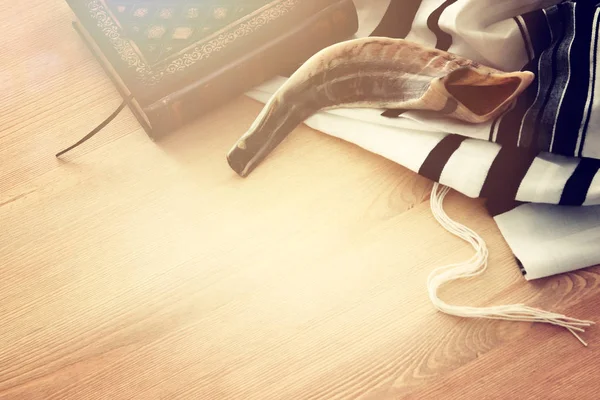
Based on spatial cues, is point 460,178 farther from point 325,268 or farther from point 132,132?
point 132,132

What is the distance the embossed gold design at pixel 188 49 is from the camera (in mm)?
580

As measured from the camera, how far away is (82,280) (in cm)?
54

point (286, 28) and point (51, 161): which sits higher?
point (286, 28)

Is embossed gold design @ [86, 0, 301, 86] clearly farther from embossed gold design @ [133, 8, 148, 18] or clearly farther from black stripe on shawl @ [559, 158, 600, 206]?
black stripe on shawl @ [559, 158, 600, 206]

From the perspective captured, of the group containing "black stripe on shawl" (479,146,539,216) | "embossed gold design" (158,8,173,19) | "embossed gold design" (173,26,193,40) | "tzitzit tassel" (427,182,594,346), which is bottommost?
"tzitzit tassel" (427,182,594,346)

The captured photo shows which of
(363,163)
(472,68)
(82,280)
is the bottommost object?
(82,280)

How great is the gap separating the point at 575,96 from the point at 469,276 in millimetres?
201

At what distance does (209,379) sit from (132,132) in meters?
0.32

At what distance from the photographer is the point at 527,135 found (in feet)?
1.65

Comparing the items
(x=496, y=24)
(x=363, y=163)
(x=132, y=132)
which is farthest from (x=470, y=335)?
(x=132, y=132)

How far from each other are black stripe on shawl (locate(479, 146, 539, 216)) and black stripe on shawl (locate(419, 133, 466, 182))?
0.14ft

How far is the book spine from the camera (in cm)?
60

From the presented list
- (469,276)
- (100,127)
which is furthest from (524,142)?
(100,127)

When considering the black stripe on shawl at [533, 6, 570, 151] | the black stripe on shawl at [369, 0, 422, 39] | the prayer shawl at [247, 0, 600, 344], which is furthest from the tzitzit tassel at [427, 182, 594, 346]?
the black stripe on shawl at [369, 0, 422, 39]
